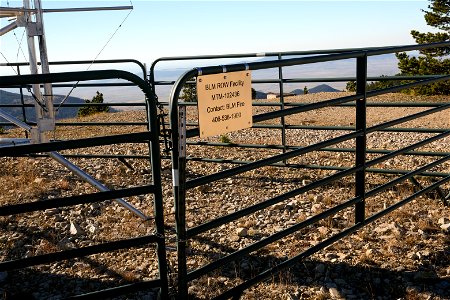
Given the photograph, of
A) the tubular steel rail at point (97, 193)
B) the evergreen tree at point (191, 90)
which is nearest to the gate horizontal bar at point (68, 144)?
the tubular steel rail at point (97, 193)

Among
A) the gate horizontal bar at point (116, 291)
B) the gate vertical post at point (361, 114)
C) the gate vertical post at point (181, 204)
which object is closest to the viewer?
the gate vertical post at point (181, 204)

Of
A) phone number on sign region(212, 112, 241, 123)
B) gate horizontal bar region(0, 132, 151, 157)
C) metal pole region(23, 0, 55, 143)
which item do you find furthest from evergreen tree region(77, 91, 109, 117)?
gate horizontal bar region(0, 132, 151, 157)

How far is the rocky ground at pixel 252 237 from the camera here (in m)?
3.52

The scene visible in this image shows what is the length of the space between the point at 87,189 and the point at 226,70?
4.05 meters

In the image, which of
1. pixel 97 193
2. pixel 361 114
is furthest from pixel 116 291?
pixel 361 114

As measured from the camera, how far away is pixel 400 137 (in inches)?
357

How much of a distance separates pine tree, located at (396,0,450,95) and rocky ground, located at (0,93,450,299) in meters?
14.3

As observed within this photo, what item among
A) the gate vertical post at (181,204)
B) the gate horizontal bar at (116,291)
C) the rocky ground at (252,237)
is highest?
the gate vertical post at (181,204)

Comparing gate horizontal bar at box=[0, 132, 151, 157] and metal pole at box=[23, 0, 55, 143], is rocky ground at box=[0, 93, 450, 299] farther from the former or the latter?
gate horizontal bar at box=[0, 132, 151, 157]

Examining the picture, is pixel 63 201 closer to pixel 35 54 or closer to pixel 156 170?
pixel 156 170

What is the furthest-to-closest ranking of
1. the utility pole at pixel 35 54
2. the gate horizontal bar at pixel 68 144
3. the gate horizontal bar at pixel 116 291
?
1. the utility pole at pixel 35 54
2. the gate horizontal bar at pixel 116 291
3. the gate horizontal bar at pixel 68 144

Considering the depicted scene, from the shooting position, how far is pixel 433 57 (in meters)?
19.8

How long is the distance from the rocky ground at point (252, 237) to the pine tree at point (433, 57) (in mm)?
14265

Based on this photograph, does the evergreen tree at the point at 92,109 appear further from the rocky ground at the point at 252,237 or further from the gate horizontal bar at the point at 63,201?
the gate horizontal bar at the point at 63,201
